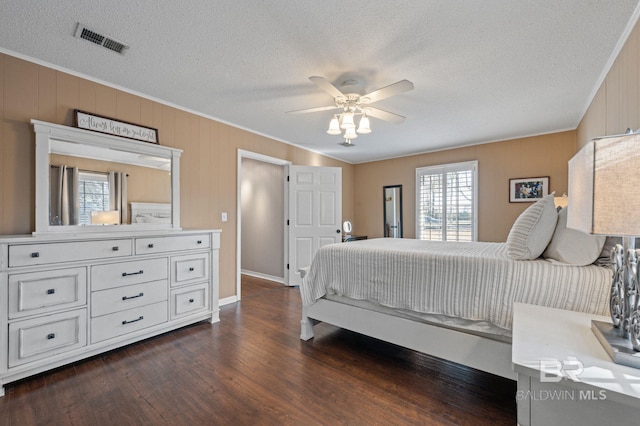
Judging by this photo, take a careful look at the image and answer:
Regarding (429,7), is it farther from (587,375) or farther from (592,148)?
(587,375)

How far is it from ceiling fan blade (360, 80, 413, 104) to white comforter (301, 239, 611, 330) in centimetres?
123

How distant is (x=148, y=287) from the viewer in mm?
2590

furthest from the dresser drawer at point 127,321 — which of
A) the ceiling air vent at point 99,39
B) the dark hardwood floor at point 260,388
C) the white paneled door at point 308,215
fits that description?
the white paneled door at point 308,215

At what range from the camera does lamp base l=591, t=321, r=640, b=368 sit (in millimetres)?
876

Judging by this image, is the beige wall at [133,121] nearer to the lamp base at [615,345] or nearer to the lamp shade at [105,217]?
the lamp shade at [105,217]

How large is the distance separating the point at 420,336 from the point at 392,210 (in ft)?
12.8

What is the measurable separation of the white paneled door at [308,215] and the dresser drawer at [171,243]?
1.78 m

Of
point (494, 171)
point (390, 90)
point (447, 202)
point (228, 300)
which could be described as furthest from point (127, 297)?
point (494, 171)

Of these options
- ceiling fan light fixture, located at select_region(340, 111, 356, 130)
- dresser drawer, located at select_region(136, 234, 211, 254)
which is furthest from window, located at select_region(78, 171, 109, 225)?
ceiling fan light fixture, located at select_region(340, 111, 356, 130)

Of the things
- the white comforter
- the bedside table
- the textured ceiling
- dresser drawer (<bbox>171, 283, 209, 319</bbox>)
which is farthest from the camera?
dresser drawer (<bbox>171, 283, 209, 319</bbox>)

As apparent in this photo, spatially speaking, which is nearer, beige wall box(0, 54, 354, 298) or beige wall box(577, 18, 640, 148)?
beige wall box(577, 18, 640, 148)

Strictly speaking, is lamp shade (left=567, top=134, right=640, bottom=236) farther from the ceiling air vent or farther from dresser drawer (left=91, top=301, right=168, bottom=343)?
dresser drawer (left=91, top=301, right=168, bottom=343)

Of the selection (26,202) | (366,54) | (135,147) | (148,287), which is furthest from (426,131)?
(26,202)

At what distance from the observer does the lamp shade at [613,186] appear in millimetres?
813
